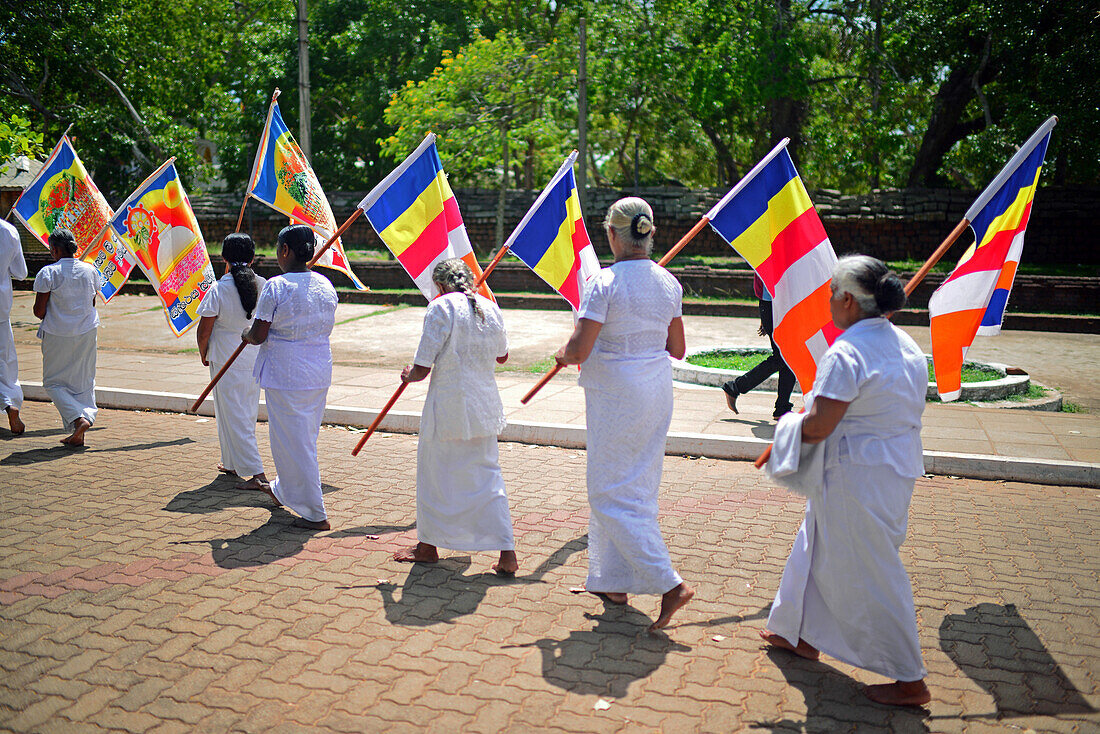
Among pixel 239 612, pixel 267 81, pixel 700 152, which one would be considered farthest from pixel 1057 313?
pixel 267 81

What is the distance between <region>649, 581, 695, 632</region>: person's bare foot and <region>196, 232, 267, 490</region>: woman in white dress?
333 cm

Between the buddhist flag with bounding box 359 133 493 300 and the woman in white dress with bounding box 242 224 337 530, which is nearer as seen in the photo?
the woman in white dress with bounding box 242 224 337 530

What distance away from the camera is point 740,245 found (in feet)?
16.8

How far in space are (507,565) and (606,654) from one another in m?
1.03

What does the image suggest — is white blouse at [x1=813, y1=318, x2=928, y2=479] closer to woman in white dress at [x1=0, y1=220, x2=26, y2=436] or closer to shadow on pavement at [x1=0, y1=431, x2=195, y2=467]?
shadow on pavement at [x1=0, y1=431, x2=195, y2=467]

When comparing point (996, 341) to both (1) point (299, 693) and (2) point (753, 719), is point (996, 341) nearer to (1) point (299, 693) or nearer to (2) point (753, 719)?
(2) point (753, 719)

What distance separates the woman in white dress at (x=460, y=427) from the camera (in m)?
4.68

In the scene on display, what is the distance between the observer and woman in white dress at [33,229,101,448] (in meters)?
7.37

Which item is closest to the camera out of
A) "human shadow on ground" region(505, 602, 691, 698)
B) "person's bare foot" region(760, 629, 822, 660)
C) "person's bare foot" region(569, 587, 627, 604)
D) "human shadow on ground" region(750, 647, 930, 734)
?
"human shadow on ground" region(750, 647, 930, 734)

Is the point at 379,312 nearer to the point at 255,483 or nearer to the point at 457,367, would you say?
the point at 255,483

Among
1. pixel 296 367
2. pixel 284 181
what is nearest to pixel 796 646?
pixel 296 367

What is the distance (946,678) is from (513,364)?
27.3 feet

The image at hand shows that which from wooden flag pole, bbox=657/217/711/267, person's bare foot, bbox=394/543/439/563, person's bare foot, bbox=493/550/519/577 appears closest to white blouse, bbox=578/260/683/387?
wooden flag pole, bbox=657/217/711/267

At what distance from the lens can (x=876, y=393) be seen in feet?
11.0
